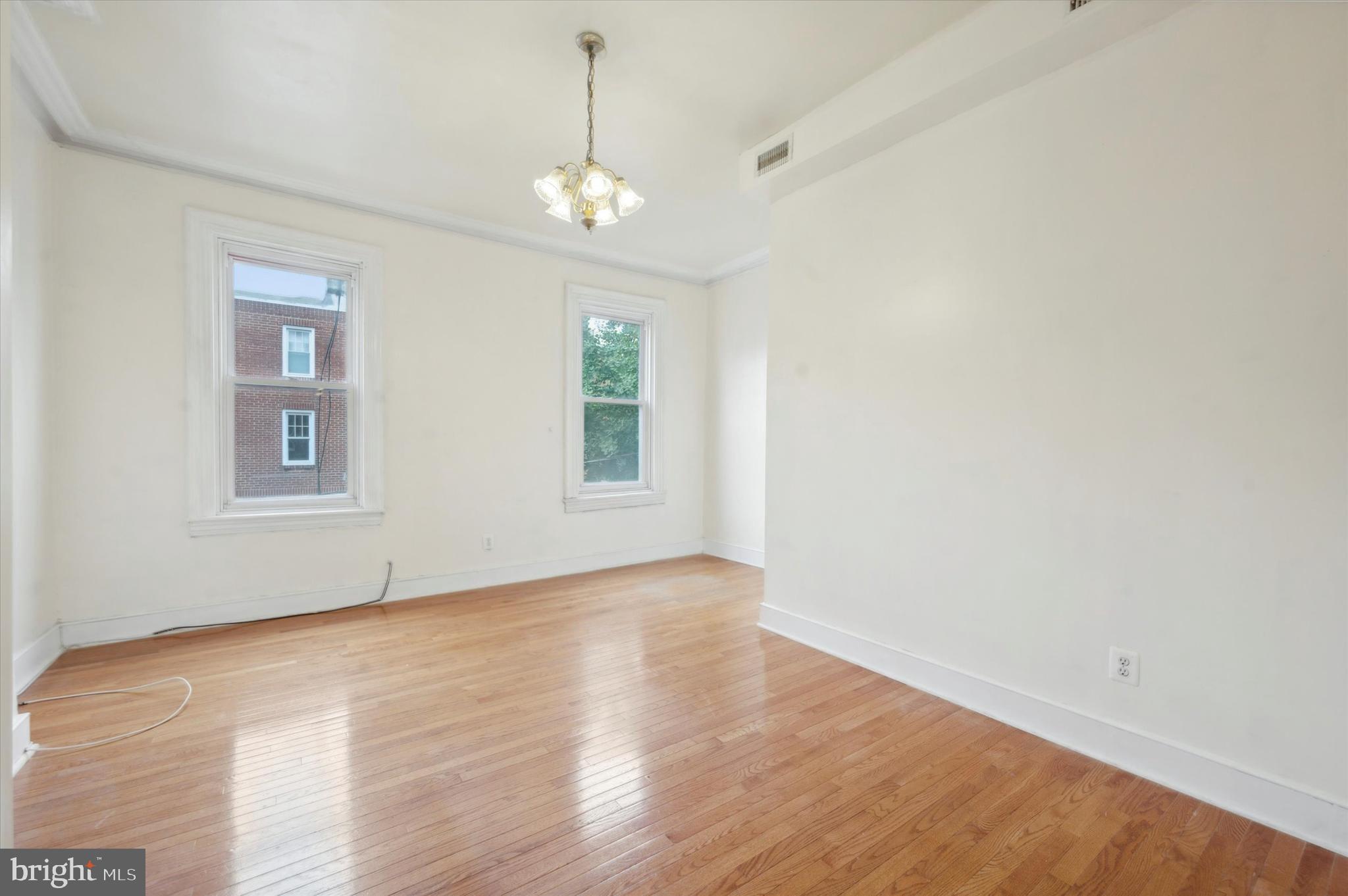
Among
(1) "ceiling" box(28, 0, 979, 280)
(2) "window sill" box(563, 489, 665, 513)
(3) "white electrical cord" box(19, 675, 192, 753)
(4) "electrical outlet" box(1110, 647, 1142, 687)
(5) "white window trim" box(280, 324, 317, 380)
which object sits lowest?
(3) "white electrical cord" box(19, 675, 192, 753)

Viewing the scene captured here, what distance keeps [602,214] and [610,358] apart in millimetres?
2623

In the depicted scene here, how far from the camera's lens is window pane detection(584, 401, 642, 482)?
4.97m

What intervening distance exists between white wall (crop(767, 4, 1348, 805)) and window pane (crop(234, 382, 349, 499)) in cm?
329

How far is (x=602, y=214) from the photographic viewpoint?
2465mm

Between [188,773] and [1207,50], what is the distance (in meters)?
4.14

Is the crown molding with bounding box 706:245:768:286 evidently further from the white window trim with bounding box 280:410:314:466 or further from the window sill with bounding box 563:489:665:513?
the white window trim with bounding box 280:410:314:466

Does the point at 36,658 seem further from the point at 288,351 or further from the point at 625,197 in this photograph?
the point at 625,197

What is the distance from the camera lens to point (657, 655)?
3010 mm

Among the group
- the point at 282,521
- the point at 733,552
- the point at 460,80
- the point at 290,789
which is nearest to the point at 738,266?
the point at 733,552

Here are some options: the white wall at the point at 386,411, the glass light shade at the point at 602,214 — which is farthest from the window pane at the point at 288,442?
the glass light shade at the point at 602,214

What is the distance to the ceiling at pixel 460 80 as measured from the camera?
7.22 feet

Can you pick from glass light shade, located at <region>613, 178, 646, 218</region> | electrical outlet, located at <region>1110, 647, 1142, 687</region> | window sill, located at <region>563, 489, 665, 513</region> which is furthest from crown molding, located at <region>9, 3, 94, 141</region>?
electrical outlet, located at <region>1110, 647, 1142, 687</region>

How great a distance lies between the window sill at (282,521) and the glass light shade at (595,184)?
8.91 ft

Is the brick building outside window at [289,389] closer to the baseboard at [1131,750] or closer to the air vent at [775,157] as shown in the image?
the air vent at [775,157]
